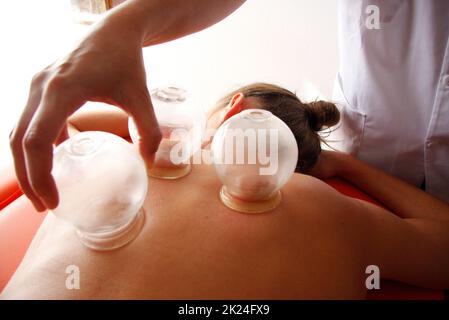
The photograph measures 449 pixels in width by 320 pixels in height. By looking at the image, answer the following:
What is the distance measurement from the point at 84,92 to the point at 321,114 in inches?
27.4

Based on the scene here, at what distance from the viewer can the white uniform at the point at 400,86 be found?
82cm

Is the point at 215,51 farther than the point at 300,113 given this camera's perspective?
Yes

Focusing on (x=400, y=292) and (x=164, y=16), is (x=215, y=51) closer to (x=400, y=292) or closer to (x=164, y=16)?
(x=164, y=16)

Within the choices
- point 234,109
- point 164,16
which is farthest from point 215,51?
point 164,16

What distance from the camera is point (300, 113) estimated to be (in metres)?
0.93

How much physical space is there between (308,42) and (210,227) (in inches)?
53.9

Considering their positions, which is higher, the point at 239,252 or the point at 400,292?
the point at 239,252

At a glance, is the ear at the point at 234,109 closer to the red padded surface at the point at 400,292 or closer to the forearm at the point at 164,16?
the forearm at the point at 164,16

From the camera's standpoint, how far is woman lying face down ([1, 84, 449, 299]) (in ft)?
1.65

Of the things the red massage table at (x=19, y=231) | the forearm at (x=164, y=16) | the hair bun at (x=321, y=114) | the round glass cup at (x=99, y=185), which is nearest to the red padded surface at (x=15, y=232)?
the red massage table at (x=19, y=231)

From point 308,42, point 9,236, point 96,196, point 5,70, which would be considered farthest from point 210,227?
point 5,70

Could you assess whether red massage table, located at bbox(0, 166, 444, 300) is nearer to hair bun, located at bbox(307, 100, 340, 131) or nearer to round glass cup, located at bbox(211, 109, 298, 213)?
hair bun, located at bbox(307, 100, 340, 131)

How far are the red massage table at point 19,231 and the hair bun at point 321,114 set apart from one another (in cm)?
20
